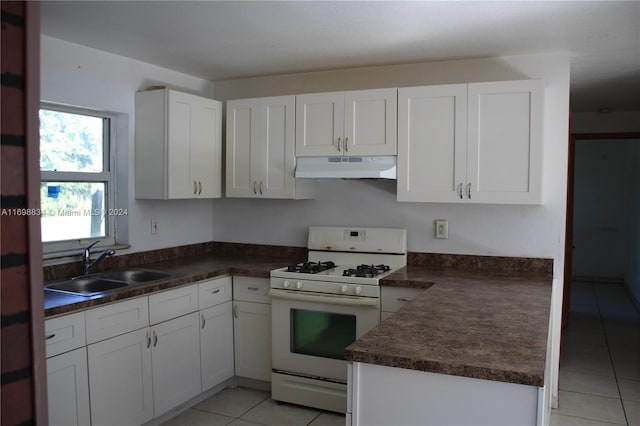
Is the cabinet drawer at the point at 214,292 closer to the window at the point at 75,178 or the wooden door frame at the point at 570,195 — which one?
the window at the point at 75,178

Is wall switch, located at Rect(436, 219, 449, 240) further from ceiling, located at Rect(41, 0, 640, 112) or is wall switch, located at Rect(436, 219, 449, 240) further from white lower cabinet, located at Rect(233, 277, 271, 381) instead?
white lower cabinet, located at Rect(233, 277, 271, 381)

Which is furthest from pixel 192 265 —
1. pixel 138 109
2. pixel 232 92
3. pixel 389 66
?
pixel 389 66

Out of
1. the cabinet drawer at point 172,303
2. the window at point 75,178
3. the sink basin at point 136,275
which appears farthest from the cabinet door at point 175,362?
the window at point 75,178

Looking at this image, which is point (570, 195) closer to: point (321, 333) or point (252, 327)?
point (321, 333)

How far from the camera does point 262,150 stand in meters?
3.78

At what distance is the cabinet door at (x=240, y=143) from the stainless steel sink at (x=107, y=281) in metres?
0.86

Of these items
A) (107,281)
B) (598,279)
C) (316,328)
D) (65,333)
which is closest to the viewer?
(65,333)

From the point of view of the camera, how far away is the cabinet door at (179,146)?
3.53 metres

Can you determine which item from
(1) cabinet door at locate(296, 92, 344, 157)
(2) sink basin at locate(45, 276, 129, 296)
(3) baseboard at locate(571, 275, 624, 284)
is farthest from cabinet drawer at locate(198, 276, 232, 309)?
(3) baseboard at locate(571, 275, 624, 284)

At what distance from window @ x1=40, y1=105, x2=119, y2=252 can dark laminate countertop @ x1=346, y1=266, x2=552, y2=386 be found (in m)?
2.18

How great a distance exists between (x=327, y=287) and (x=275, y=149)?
1096 mm

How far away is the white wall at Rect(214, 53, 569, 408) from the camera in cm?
333

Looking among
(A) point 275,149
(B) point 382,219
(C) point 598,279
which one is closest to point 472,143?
(B) point 382,219

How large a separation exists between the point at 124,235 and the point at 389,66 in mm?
2189
